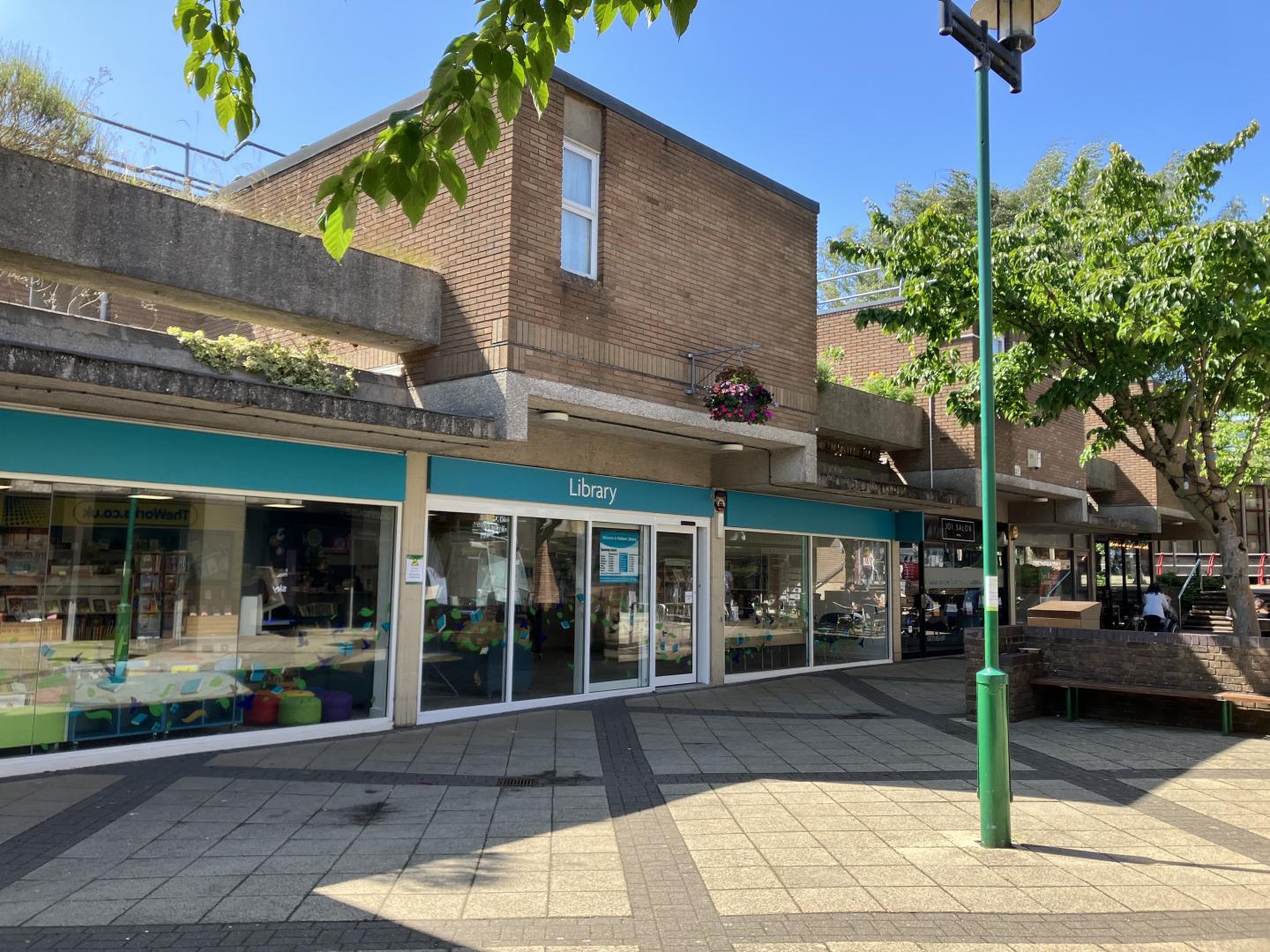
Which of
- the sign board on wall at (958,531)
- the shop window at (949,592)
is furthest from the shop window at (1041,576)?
the sign board on wall at (958,531)

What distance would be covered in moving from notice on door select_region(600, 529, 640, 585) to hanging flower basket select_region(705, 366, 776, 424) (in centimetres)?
223

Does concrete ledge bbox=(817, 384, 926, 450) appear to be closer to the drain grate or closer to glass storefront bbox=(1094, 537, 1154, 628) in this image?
the drain grate

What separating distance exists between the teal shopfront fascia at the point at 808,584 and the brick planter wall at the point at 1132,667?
3.73m

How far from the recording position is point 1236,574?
11.4 m

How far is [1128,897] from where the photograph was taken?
5047mm

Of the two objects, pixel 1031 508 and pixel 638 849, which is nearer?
pixel 638 849

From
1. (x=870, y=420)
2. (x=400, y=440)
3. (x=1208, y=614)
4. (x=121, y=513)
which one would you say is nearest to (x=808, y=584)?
(x=870, y=420)

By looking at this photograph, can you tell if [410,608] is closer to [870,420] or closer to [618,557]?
[618,557]

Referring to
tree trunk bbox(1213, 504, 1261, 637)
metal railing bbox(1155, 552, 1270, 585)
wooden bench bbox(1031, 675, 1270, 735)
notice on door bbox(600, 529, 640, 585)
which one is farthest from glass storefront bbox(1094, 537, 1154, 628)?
notice on door bbox(600, 529, 640, 585)

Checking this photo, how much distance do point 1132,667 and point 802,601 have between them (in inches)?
209

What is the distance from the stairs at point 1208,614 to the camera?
2522 centimetres

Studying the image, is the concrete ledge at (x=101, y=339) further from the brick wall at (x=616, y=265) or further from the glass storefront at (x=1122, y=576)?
the glass storefront at (x=1122, y=576)

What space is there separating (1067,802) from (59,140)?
9387 mm

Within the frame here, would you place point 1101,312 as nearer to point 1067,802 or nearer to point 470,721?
Answer: point 1067,802
